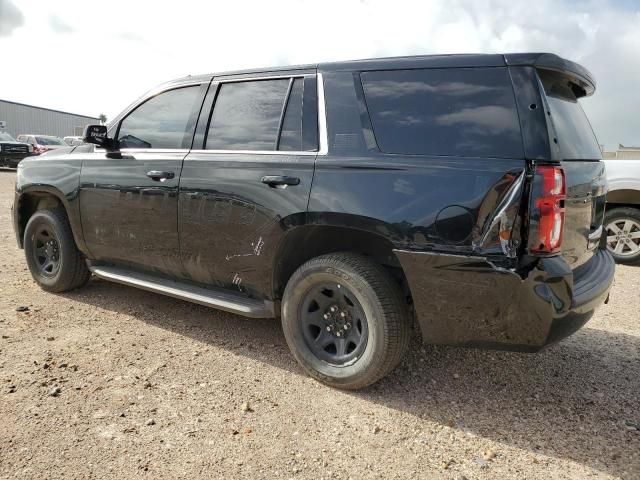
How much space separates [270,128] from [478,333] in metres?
1.80

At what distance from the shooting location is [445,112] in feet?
8.66

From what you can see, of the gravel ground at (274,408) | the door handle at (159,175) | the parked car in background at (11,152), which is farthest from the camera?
the parked car in background at (11,152)

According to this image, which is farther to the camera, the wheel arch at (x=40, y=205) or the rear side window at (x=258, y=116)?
the wheel arch at (x=40, y=205)

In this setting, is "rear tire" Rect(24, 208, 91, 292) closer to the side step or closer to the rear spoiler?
the side step

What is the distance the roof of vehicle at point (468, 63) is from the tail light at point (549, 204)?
569 mm

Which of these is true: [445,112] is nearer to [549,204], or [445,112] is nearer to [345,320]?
[549,204]

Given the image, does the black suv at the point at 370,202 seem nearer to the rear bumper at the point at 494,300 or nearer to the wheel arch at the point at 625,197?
the rear bumper at the point at 494,300

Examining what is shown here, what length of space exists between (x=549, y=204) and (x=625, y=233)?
5124mm

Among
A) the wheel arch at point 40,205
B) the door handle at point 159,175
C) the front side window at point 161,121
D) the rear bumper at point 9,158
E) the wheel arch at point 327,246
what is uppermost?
the front side window at point 161,121

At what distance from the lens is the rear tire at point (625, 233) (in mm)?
6500

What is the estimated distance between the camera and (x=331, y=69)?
309 centimetres

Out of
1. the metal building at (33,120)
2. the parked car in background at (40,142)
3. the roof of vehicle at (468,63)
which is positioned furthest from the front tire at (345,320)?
the metal building at (33,120)

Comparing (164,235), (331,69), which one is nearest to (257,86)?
(331,69)

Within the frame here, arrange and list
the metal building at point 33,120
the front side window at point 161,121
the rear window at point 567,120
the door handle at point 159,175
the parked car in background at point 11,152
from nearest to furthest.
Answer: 1. the rear window at point 567,120
2. the door handle at point 159,175
3. the front side window at point 161,121
4. the parked car in background at point 11,152
5. the metal building at point 33,120
